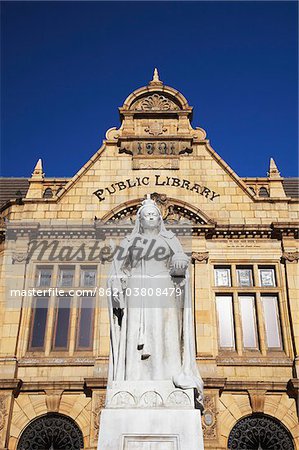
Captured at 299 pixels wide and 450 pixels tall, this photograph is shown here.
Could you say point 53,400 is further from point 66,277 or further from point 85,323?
point 66,277

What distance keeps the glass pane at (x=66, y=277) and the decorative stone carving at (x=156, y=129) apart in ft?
19.9

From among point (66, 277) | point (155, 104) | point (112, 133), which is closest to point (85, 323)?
point (66, 277)

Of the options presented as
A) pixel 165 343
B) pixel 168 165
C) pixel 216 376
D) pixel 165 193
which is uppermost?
pixel 168 165

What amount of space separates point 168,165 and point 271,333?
6.91 meters

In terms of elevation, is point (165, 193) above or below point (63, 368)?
above

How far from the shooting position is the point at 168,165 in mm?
18641

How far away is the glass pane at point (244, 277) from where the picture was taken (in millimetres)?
16844

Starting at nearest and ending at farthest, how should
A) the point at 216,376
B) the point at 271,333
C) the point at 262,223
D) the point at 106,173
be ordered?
1. the point at 216,376
2. the point at 271,333
3. the point at 262,223
4. the point at 106,173

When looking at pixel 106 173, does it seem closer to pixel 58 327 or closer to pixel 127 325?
pixel 58 327

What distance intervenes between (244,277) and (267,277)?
0.76 m

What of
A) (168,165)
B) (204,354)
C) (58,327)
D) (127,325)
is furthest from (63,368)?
(127,325)

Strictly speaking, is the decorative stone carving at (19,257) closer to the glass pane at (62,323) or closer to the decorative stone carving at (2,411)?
the glass pane at (62,323)

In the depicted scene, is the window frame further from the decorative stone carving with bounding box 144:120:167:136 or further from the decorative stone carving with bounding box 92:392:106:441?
the decorative stone carving with bounding box 144:120:167:136

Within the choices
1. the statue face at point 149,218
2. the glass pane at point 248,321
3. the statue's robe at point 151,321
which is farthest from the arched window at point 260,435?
the statue face at point 149,218
